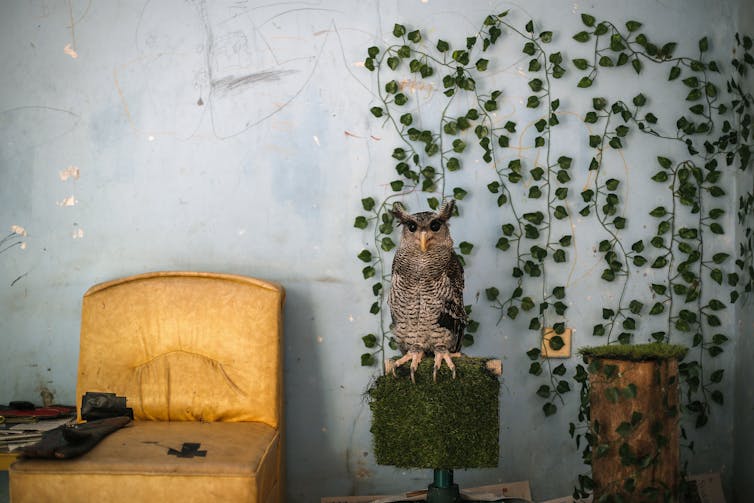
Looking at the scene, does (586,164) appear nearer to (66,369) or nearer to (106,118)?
(106,118)

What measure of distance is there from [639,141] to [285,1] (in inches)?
58.6

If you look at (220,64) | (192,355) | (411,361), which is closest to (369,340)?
(411,361)

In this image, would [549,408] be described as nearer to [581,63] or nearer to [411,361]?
[411,361]

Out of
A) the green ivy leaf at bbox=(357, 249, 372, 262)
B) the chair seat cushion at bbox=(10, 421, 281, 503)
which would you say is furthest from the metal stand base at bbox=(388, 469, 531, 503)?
the green ivy leaf at bbox=(357, 249, 372, 262)

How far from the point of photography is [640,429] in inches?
75.5

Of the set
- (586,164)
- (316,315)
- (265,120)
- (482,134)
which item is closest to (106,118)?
(265,120)

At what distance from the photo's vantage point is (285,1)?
2.63 metres

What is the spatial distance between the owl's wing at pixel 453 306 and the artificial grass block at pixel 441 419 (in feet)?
0.49

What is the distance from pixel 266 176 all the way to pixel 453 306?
95 cm

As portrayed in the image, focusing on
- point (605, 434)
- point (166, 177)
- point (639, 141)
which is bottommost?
point (605, 434)

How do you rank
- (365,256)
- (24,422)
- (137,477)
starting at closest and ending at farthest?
(137,477)
(24,422)
(365,256)

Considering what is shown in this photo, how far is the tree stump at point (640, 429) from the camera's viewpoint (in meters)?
1.91

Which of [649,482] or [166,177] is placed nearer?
[649,482]

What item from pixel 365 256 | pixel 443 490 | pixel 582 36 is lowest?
pixel 443 490
